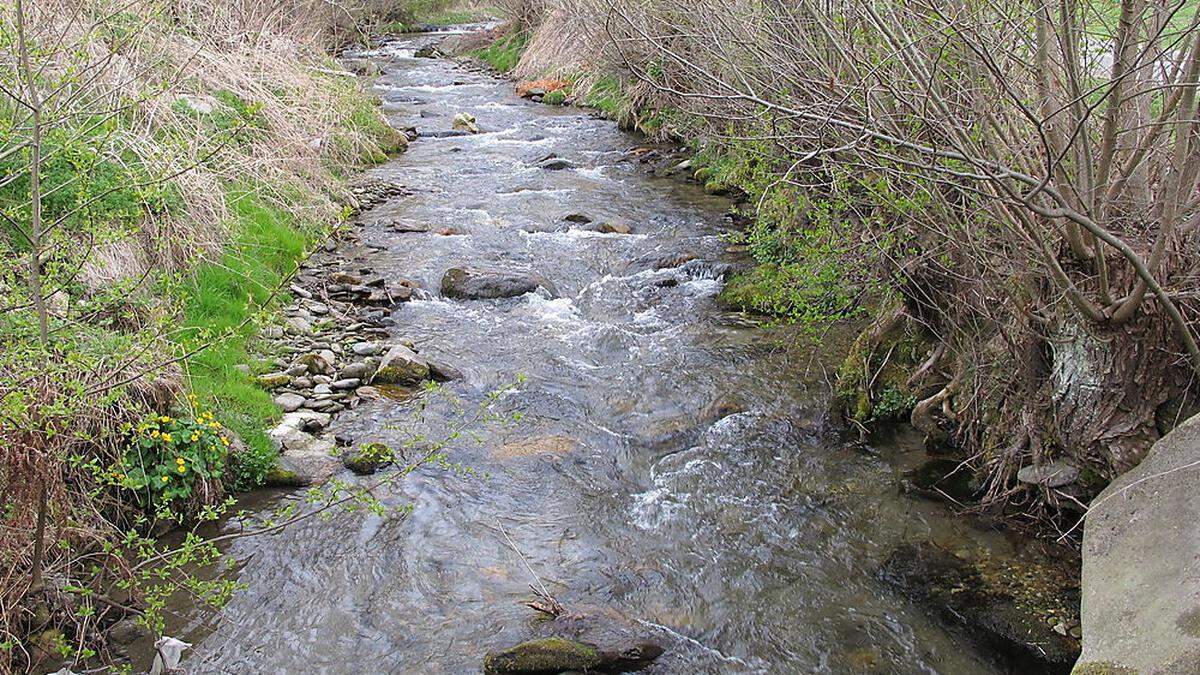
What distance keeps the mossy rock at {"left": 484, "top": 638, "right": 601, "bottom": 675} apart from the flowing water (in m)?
0.19

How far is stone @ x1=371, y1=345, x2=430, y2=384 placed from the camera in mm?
7859

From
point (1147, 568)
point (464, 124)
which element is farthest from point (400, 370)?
point (464, 124)

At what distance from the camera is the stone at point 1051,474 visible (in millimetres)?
5223

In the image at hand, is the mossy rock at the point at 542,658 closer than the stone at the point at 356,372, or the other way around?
the mossy rock at the point at 542,658

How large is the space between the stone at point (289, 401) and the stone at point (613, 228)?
581 centimetres

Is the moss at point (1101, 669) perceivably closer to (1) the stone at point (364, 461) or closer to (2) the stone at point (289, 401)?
(1) the stone at point (364, 461)

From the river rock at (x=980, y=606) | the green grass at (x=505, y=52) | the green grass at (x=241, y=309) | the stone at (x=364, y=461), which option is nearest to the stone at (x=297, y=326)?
the green grass at (x=241, y=309)

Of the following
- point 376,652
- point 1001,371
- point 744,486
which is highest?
point 1001,371

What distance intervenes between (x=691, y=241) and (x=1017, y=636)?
24.4 feet

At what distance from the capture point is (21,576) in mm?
4074

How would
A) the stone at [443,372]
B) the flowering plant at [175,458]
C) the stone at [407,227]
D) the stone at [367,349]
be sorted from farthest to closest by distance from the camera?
the stone at [407,227]
the stone at [367,349]
the stone at [443,372]
the flowering plant at [175,458]

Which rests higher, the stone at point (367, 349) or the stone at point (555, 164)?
the stone at point (555, 164)

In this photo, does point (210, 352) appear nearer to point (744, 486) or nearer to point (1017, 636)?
point (744, 486)

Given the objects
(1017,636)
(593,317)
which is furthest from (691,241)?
(1017,636)
